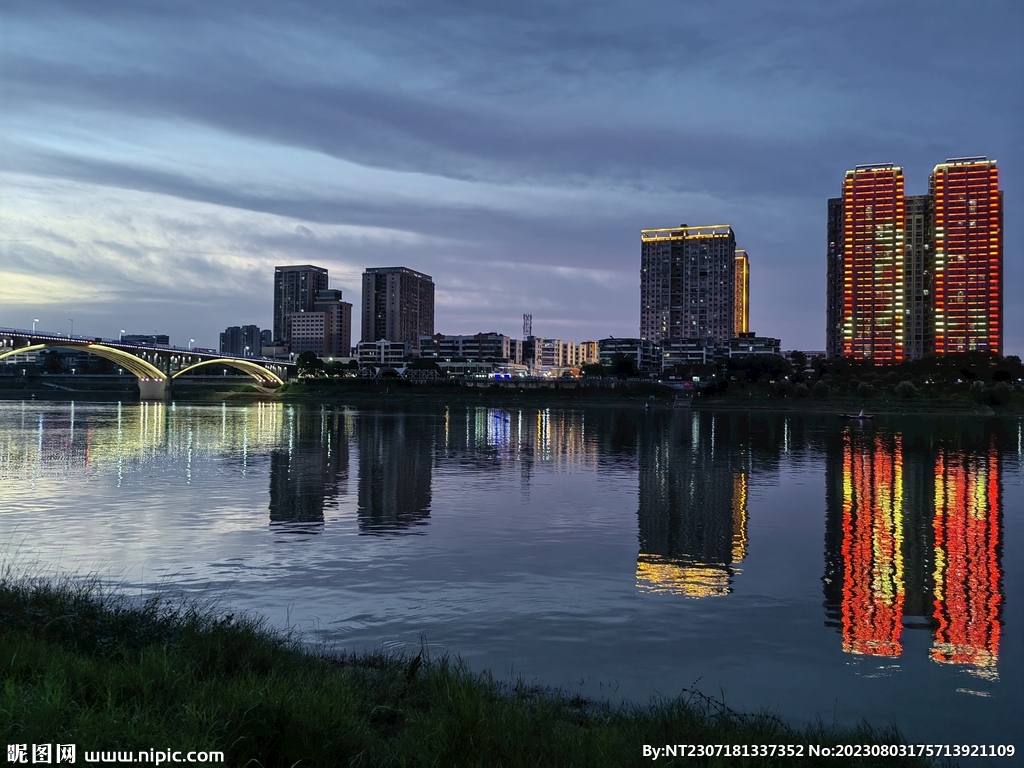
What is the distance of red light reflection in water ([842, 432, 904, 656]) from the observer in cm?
1440

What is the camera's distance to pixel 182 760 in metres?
6.68

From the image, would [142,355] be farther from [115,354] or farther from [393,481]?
[393,481]

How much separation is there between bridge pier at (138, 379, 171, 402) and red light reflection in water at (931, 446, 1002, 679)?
160 metres

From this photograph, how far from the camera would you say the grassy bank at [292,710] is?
7160mm

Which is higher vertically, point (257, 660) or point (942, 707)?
point (257, 660)

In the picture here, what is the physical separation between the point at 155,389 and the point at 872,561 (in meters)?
171

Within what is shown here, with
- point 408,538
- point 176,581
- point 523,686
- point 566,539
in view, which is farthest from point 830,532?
point 176,581

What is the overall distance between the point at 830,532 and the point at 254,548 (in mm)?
17416

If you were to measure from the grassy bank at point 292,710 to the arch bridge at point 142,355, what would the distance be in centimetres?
14176

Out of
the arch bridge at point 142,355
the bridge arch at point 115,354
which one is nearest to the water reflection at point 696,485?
the bridge arch at point 115,354

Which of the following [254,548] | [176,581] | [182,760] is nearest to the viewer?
[182,760]

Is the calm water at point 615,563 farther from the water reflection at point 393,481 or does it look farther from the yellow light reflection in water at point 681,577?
the water reflection at point 393,481

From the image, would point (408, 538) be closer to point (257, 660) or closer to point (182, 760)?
point (257, 660)

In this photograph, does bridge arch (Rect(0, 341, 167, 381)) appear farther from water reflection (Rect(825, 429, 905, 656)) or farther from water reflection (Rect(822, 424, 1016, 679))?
water reflection (Rect(822, 424, 1016, 679))
